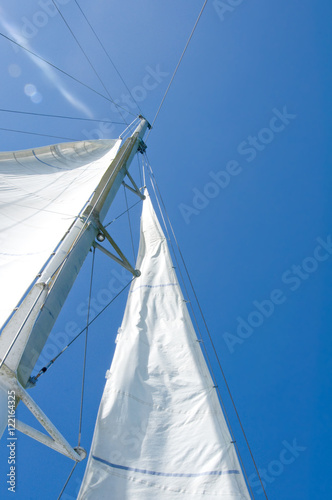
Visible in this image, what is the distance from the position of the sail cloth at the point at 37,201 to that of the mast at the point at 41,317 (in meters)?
0.13

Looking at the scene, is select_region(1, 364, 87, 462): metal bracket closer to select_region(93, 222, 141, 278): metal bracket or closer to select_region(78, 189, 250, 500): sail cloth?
select_region(78, 189, 250, 500): sail cloth

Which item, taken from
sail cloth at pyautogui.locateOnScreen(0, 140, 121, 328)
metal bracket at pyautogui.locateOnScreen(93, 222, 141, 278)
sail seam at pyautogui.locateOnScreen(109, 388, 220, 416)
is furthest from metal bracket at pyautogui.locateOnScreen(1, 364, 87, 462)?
metal bracket at pyautogui.locateOnScreen(93, 222, 141, 278)

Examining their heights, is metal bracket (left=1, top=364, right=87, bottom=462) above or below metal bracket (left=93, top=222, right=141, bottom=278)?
below

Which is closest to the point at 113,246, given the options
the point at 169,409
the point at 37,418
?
the point at 169,409

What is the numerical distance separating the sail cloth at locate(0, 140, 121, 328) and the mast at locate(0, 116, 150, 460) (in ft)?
0.41

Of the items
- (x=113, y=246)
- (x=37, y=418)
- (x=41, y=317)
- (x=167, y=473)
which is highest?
(x=113, y=246)

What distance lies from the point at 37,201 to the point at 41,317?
2.51m

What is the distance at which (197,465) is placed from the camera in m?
2.38

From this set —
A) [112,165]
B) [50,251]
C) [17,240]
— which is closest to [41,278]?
[50,251]

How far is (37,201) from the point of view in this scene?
459 centimetres

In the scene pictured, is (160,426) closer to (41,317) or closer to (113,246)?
(41,317)

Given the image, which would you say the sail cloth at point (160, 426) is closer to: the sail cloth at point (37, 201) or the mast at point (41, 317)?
the mast at point (41, 317)

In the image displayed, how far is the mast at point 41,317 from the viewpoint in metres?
2.13

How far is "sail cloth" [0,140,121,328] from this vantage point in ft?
9.81
